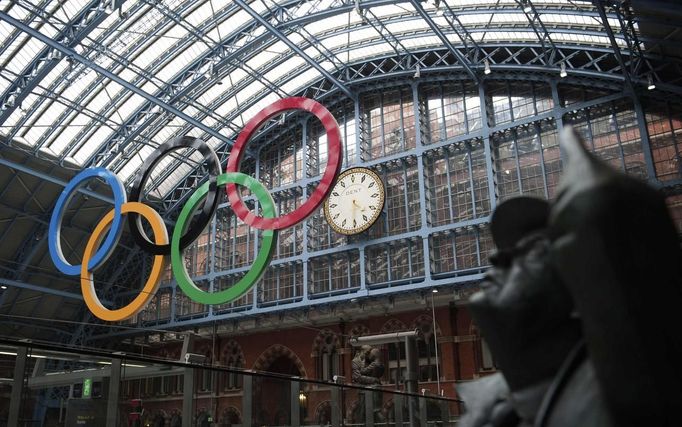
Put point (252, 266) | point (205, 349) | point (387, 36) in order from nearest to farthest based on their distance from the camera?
1. point (252, 266)
2. point (387, 36)
3. point (205, 349)

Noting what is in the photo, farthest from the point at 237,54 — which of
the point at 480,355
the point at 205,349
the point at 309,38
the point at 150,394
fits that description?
the point at 150,394

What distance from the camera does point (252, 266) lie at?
1394 centimetres

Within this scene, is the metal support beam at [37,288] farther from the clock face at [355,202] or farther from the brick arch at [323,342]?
the clock face at [355,202]

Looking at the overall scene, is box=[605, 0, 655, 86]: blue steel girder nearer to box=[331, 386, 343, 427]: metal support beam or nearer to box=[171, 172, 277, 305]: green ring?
box=[171, 172, 277, 305]: green ring

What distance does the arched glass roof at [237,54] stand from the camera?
22.3m

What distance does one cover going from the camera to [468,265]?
2458cm

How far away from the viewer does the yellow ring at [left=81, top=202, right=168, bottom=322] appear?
594 inches

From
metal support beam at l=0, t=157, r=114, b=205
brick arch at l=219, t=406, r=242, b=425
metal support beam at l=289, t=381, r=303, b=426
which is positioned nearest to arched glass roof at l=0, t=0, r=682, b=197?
metal support beam at l=0, t=157, r=114, b=205

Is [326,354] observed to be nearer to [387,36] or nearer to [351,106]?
[351,106]

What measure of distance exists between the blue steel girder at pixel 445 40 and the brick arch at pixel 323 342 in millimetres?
12868

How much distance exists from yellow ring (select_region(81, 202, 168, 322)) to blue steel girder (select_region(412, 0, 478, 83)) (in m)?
12.0

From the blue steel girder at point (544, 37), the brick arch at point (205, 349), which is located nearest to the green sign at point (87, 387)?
the blue steel girder at point (544, 37)

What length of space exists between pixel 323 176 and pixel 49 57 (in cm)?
1498

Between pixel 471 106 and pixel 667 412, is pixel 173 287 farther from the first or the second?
pixel 667 412
